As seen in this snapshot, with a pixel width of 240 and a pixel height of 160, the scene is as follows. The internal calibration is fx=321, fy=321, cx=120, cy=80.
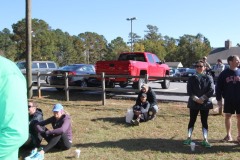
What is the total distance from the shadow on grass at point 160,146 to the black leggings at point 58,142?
446mm

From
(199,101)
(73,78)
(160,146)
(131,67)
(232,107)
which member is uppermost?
(131,67)

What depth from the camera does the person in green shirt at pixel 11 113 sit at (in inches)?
53.2

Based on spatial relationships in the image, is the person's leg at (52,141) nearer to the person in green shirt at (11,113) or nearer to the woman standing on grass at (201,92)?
the woman standing on grass at (201,92)

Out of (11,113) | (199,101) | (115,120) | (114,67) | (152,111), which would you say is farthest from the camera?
(114,67)

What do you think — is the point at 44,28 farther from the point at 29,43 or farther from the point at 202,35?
the point at 29,43

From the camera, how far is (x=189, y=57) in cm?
8588

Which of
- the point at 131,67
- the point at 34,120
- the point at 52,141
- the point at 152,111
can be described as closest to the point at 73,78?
the point at 131,67

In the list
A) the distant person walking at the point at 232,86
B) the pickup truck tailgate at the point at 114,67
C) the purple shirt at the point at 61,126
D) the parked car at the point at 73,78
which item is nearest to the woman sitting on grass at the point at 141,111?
the purple shirt at the point at 61,126

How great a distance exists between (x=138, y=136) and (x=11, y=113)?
610 cm

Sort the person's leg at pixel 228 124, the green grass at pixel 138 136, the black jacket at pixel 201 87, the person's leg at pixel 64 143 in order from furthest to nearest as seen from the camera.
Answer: the person's leg at pixel 228 124
the black jacket at pixel 201 87
the person's leg at pixel 64 143
the green grass at pixel 138 136

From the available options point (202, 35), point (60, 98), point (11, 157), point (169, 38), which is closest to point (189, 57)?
point (202, 35)

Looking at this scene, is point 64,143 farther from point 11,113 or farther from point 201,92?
point 11,113

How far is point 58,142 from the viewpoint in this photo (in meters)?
6.26

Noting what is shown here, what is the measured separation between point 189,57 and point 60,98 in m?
76.1
